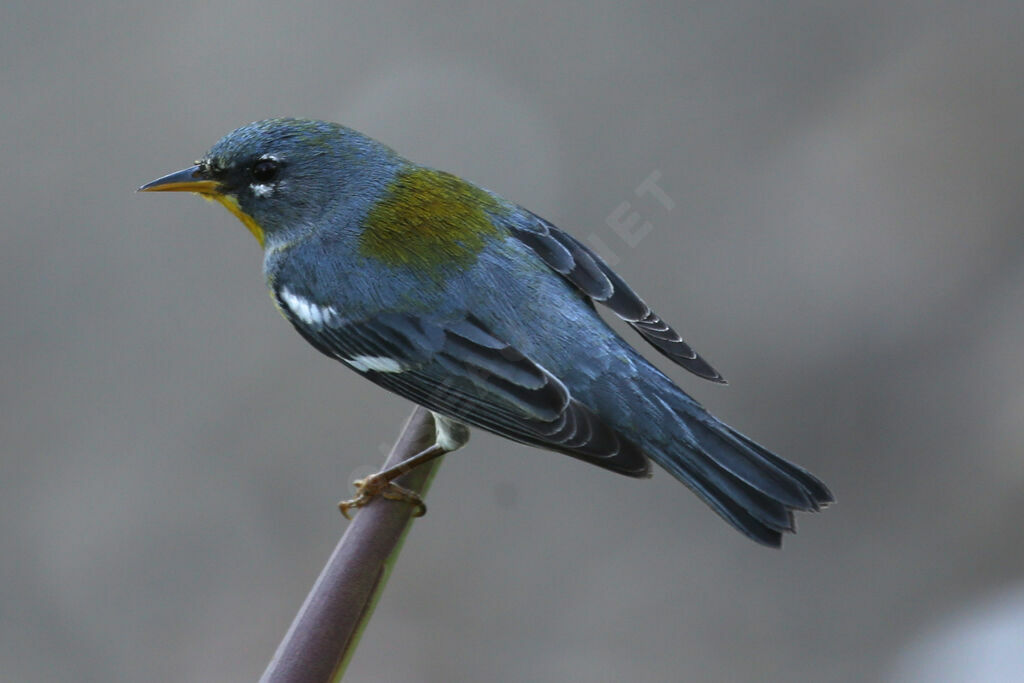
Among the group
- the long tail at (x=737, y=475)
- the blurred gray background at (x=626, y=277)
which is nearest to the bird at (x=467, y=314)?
the long tail at (x=737, y=475)

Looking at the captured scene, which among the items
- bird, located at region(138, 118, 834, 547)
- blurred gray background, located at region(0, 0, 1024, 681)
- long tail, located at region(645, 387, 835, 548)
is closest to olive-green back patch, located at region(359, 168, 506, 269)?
bird, located at region(138, 118, 834, 547)

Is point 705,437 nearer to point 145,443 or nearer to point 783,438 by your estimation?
point 783,438

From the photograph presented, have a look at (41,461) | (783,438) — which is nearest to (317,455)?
(41,461)

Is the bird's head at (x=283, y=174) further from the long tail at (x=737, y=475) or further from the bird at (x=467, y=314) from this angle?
the long tail at (x=737, y=475)

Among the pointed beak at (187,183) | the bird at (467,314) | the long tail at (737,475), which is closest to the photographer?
the long tail at (737,475)

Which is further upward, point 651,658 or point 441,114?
point 441,114

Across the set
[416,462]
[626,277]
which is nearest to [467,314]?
[416,462]

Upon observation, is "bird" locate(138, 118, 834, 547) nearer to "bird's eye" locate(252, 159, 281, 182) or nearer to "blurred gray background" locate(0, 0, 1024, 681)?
"bird's eye" locate(252, 159, 281, 182)
